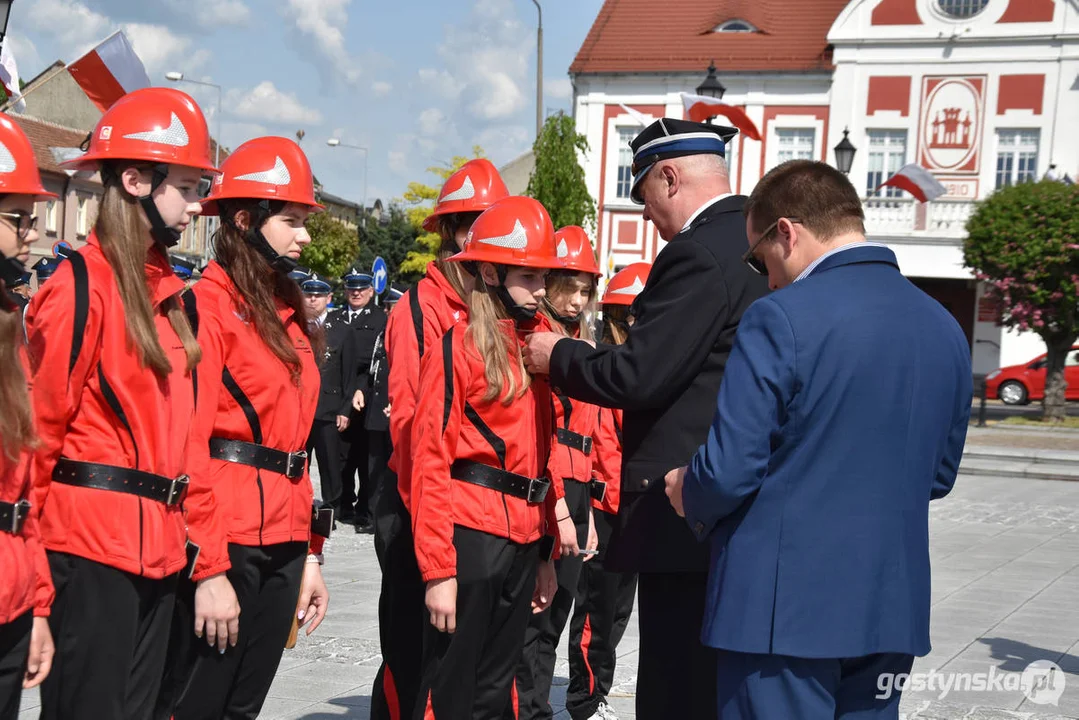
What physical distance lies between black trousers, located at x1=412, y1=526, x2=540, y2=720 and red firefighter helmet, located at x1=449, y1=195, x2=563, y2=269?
95 cm

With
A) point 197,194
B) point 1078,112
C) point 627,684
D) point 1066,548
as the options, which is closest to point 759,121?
point 1078,112

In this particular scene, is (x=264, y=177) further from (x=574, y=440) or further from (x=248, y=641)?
(x=574, y=440)

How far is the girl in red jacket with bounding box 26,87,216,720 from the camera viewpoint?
127 inches

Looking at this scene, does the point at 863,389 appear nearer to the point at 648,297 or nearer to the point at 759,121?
the point at 648,297

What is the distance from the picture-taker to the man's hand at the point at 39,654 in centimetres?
303

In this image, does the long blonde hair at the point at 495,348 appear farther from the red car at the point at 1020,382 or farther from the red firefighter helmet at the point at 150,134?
the red car at the point at 1020,382

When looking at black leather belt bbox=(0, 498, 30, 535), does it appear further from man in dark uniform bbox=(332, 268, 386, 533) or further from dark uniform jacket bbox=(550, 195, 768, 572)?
man in dark uniform bbox=(332, 268, 386, 533)

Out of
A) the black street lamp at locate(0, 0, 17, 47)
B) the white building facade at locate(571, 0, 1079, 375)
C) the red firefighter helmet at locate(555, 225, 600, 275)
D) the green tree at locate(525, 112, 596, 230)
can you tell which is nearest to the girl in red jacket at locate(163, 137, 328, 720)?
the red firefighter helmet at locate(555, 225, 600, 275)

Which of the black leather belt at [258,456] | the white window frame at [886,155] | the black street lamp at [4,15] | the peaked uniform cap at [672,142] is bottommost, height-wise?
the black leather belt at [258,456]

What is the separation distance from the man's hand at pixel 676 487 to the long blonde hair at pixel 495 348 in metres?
0.88

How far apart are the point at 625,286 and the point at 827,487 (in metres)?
4.32

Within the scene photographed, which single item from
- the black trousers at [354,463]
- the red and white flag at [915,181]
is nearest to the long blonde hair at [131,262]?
the black trousers at [354,463]

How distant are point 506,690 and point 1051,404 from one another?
2530cm

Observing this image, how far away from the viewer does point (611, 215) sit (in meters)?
42.7
